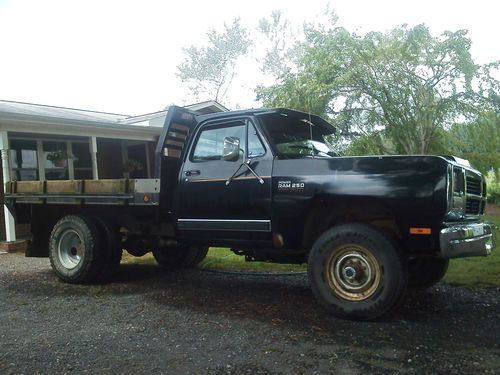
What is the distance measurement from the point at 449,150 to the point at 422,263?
28.7 ft

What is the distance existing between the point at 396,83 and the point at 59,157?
9.47m

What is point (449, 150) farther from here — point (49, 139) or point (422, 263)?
point (49, 139)

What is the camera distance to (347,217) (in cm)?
479

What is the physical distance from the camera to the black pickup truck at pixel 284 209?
166 inches

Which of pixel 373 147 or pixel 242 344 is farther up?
pixel 373 147

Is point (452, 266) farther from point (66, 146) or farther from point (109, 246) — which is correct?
point (66, 146)

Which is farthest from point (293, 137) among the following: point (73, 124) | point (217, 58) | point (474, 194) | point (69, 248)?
point (217, 58)

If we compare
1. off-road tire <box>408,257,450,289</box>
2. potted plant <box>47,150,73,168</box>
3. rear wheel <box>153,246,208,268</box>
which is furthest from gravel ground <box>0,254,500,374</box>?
potted plant <box>47,150,73,168</box>

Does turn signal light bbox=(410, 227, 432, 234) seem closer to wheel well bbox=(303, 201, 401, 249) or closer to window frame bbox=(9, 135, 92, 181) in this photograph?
wheel well bbox=(303, 201, 401, 249)

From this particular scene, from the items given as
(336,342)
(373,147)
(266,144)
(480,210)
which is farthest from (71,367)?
(373,147)

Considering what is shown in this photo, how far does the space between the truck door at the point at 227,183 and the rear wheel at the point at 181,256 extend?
174 cm

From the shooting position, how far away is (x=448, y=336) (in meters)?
3.83

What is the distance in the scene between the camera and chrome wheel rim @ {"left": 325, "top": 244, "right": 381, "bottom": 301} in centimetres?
432

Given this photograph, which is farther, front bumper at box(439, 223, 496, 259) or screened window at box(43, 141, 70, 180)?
screened window at box(43, 141, 70, 180)
